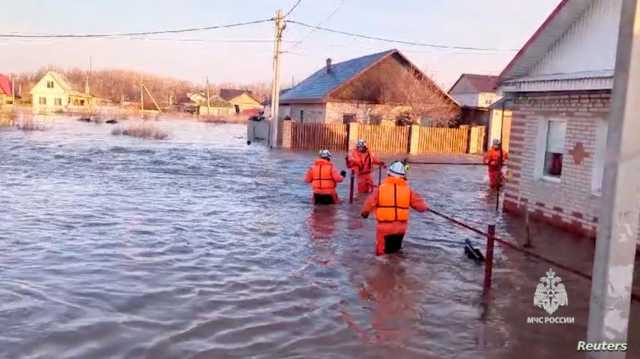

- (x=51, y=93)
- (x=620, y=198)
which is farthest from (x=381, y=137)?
(x=51, y=93)

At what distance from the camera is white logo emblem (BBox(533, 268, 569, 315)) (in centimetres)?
679

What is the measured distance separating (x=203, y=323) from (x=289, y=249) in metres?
3.27

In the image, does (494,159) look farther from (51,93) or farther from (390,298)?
(51,93)

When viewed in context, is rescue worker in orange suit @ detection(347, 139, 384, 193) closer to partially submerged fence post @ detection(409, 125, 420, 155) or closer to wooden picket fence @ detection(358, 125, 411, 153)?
wooden picket fence @ detection(358, 125, 411, 153)

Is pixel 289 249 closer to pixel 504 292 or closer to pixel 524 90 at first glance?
pixel 504 292

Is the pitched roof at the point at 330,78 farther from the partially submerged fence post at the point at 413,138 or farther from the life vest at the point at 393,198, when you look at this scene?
the life vest at the point at 393,198

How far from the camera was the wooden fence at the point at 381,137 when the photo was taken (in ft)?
106

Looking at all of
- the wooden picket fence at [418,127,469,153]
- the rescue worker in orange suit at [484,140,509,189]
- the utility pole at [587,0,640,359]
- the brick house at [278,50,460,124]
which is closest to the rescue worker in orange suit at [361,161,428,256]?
the utility pole at [587,0,640,359]

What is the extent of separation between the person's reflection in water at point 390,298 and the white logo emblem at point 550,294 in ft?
4.75

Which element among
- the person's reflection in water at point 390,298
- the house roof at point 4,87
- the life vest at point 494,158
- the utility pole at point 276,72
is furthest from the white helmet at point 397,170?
the house roof at point 4,87

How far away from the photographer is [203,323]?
581 cm

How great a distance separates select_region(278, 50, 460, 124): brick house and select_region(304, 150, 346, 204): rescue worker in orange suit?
2291 centimetres

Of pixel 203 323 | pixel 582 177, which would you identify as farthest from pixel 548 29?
pixel 203 323

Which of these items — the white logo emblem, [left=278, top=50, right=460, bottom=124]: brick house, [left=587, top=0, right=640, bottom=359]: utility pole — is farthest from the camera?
[left=278, top=50, right=460, bottom=124]: brick house
